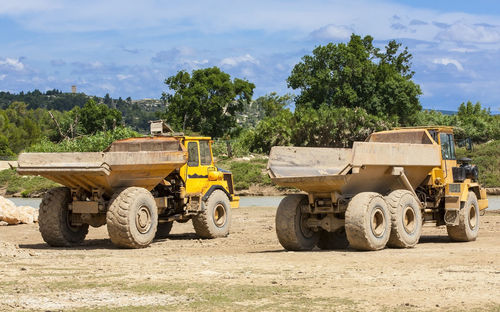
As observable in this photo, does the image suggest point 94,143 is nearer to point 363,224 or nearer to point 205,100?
point 205,100

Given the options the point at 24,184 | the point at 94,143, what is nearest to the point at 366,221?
the point at 94,143

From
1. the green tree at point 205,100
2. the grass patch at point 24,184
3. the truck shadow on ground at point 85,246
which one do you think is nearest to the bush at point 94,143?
the grass patch at point 24,184

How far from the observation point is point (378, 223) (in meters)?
15.1

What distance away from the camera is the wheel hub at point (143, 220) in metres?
16.5

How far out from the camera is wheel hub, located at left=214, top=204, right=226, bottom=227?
19672 millimetres

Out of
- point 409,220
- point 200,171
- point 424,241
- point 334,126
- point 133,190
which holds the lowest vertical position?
point 424,241

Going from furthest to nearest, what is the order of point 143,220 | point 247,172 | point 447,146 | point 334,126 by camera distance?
point 334,126, point 247,172, point 447,146, point 143,220

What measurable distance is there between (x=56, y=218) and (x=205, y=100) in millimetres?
58409

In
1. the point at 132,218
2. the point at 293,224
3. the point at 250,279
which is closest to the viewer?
the point at 250,279

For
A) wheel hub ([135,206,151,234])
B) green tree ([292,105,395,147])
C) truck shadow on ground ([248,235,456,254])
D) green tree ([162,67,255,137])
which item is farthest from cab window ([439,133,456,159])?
green tree ([162,67,255,137])

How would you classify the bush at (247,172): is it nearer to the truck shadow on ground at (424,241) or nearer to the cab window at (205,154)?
the cab window at (205,154)

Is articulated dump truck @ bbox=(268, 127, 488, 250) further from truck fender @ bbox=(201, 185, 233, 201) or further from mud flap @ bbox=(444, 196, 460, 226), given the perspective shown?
truck fender @ bbox=(201, 185, 233, 201)

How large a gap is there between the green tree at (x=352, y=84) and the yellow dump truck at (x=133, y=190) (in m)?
40.4

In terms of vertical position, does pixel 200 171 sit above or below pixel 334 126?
below
